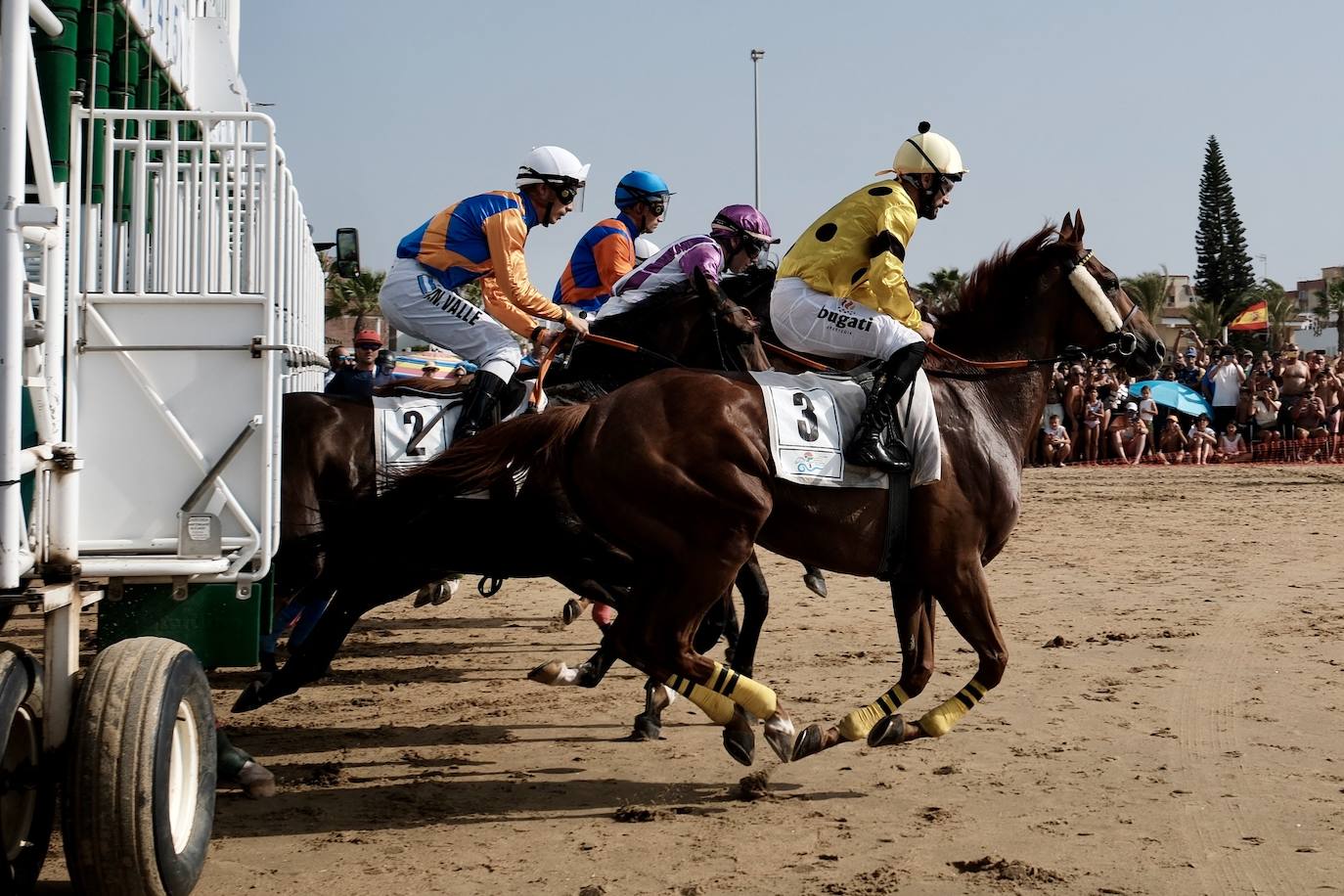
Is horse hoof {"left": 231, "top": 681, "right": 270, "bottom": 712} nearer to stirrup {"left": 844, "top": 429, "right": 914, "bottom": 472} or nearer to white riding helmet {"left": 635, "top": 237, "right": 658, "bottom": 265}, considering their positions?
stirrup {"left": 844, "top": 429, "right": 914, "bottom": 472}

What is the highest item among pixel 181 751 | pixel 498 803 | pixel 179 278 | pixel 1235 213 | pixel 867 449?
pixel 1235 213

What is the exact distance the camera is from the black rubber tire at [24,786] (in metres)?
3.56

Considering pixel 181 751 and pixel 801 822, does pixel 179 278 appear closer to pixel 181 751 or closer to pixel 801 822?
pixel 181 751

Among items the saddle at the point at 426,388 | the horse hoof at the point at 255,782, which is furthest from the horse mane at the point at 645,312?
the horse hoof at the point at 255,782

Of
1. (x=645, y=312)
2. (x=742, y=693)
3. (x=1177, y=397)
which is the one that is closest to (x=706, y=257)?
(x=645, y=312)

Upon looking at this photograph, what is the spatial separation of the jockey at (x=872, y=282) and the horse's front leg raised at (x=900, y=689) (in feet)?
2.44

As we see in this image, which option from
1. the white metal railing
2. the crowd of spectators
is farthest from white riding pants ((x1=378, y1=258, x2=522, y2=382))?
the crowd of spectators

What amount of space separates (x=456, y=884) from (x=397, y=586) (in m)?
2.19

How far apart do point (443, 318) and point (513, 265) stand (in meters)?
0.50

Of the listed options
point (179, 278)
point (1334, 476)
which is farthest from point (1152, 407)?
point (179, 278)

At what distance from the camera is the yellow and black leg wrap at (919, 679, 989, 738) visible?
5.51 meters

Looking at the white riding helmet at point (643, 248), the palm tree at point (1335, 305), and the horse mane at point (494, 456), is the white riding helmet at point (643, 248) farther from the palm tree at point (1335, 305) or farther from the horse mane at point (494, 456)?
the palm tree at point (1335, 305)

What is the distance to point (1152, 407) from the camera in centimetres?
2238

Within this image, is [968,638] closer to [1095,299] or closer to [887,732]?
[887,732]
